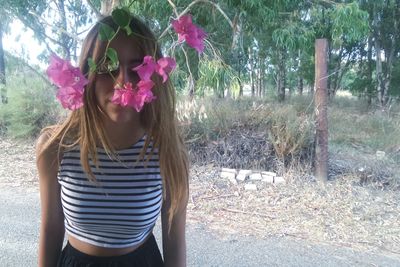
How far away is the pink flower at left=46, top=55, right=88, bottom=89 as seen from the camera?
2.15 ft

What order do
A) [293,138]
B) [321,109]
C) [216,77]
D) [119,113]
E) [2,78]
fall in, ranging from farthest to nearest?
[2,78] < [293,138] < [216,77] < [321,109] < [119,113]

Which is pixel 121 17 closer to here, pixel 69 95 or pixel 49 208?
pixel 69 95

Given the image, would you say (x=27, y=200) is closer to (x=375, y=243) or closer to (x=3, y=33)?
(x=375, y=243)

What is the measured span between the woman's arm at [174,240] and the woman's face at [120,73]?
1.17ft

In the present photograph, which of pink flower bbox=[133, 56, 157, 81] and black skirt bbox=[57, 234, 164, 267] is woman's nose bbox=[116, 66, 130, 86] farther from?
black skirt bbox=[57, 234, 164, 267]

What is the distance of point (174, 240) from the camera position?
1.15 meters

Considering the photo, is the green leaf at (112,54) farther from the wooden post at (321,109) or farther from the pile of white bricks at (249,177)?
the wooden post at (321,109)

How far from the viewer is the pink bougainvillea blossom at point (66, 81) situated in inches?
25.8

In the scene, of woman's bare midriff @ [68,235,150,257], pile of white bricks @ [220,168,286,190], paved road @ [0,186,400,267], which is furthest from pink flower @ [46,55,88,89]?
pile of white bricks @ [220,168,286,190]

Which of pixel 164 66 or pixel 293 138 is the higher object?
pixel 164 66

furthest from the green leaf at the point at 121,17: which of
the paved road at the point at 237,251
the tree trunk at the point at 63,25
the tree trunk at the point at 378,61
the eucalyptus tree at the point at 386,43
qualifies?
the tree trunk at the point at 378,61

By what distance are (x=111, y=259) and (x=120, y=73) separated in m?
0.53

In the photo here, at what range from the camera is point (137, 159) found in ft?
3.41

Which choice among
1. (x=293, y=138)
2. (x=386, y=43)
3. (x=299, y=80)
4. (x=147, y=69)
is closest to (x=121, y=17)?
(x=147, y=69)
